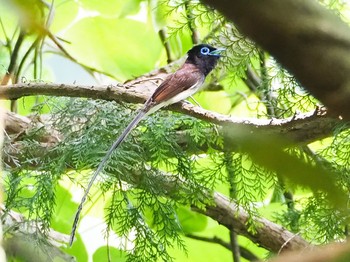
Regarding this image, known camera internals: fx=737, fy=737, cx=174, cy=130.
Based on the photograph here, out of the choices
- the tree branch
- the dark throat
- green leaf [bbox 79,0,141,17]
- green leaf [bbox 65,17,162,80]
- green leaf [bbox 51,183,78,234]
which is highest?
green leaf [bbox 79,0,141,17]

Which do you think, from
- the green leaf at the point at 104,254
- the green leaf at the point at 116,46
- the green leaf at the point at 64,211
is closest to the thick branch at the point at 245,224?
the green leaf at the point at 104,254

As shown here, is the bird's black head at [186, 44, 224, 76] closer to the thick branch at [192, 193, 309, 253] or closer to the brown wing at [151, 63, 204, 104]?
the brown wing at [151, 63, 204, 104]

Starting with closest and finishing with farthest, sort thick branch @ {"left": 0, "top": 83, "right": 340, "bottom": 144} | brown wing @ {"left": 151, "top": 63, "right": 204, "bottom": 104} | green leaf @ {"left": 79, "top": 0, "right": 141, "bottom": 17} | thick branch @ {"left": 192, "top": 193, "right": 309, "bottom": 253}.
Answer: thick branch @ {"left": 0, "top": 83, "right": 340, "bottom": 144}, brown wing @ {"left": 151, "top": 63, "right": 204, "bottom": 104}, thick branch @ {"left": 192, "top": 193, "right": 309, "bottom": 253}, green leaf @ {"left": 79, "top": 0, "right": 141, "bottom": 17}

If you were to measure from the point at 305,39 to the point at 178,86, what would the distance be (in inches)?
39.6

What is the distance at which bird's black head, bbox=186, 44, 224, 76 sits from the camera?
128 centimetres

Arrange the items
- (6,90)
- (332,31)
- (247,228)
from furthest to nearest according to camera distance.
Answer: (247,228)
(6,90)
(332,31)

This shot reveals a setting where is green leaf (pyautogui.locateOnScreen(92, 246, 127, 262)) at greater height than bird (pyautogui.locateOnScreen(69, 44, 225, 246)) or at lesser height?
lesser

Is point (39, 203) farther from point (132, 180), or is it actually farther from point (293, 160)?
point (293, 160)

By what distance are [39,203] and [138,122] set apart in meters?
0.18

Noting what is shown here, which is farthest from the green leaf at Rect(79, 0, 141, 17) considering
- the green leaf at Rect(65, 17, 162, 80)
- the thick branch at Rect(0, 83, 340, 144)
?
the thick branch at Rect(0, 83, 340, 144)

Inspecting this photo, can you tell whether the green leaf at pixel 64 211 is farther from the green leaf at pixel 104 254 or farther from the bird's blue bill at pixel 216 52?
the bird's blue bill at pixel 216 52

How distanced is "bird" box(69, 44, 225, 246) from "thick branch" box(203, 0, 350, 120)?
767mm

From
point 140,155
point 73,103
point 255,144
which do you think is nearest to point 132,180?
point 140,155

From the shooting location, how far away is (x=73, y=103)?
1.15 m
